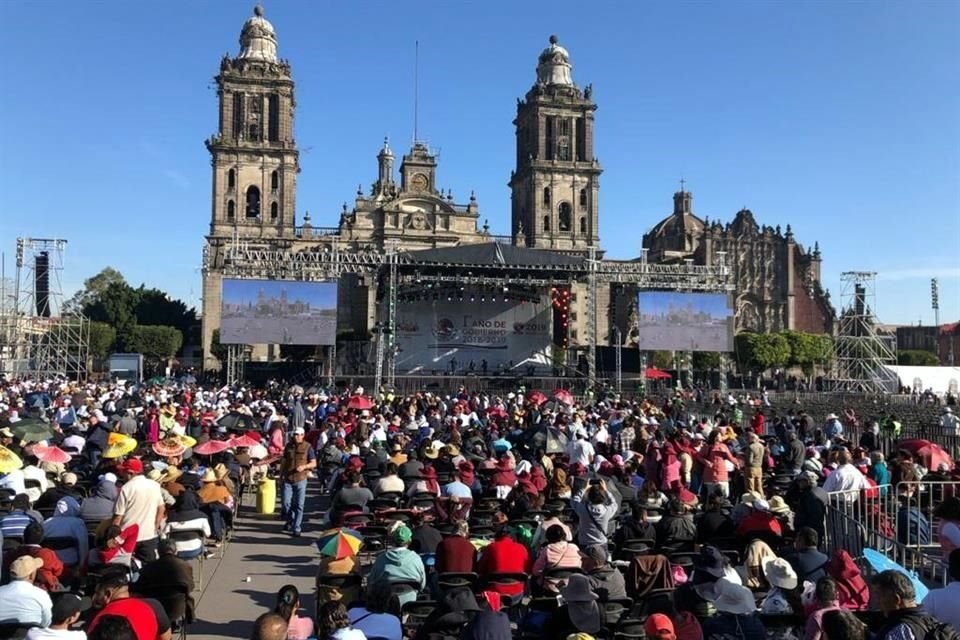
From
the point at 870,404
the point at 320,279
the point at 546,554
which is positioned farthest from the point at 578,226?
the point at 546,554

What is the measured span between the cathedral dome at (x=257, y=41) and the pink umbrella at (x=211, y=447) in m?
57.9

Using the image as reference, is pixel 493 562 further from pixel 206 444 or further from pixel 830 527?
pixel 206 444

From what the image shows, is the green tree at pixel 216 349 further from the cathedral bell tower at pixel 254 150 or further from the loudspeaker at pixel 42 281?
the loudspeaker at pixel 42 281

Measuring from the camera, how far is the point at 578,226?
69.1 metres

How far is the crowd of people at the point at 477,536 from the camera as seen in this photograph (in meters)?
5.29

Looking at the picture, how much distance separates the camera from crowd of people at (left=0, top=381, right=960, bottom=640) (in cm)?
529

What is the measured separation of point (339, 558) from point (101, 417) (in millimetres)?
11736

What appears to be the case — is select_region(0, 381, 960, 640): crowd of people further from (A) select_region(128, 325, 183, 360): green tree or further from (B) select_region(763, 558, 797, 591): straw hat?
(A) select_region(128, 325, 183, 360): green tree

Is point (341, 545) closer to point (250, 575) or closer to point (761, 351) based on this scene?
point (250, 575)

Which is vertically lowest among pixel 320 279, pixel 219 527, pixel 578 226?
pixel 219 527

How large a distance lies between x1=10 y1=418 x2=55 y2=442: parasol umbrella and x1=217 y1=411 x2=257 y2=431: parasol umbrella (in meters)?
3.22

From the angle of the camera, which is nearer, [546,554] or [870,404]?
[546,554]

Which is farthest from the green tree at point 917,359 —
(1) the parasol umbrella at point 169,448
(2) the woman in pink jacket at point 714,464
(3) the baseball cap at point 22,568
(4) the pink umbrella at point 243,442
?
(3) the baseball cap at point 22,568

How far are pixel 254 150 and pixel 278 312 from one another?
96.6 ft
